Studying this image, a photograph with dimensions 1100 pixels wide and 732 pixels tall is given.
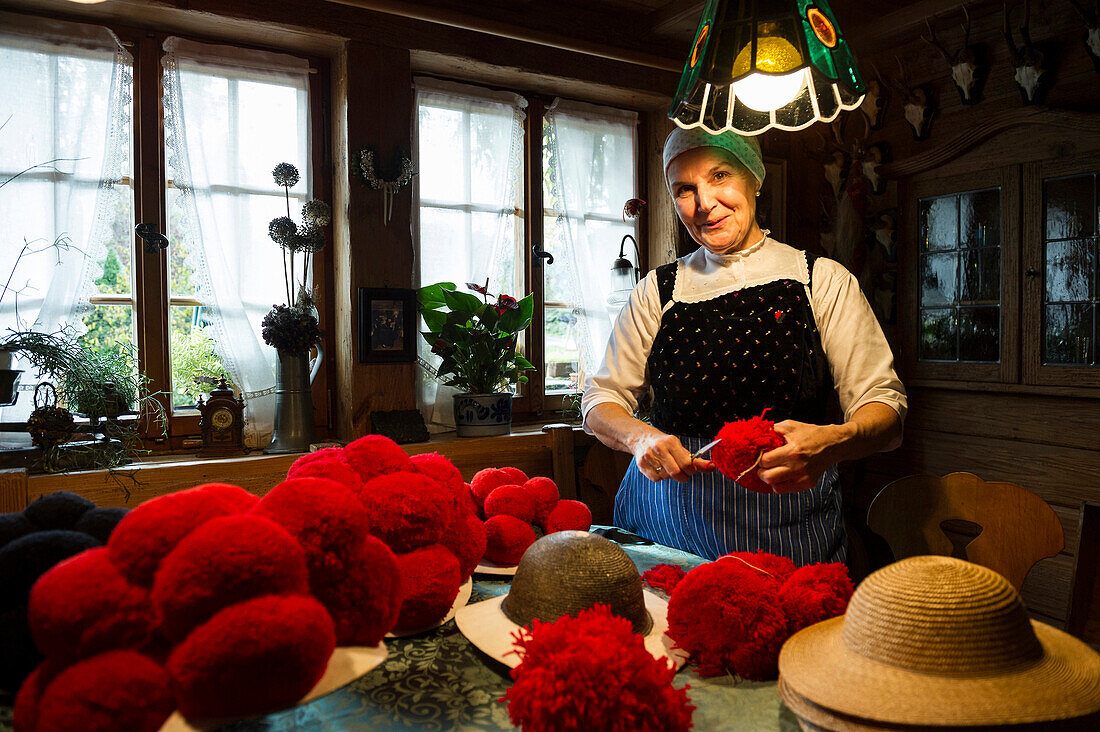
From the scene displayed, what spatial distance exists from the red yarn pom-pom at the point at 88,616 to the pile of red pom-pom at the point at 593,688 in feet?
1.05

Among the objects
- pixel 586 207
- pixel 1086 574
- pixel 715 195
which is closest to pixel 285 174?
pixel 586 207

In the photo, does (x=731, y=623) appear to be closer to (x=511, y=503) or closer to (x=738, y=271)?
(x=511, y=503)

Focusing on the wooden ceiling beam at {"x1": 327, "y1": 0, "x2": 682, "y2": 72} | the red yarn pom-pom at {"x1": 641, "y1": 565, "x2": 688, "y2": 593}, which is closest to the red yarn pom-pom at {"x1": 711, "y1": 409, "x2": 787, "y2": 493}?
the red yarn pom-pom at {"x1": 641, "y1": 565, "x2": 688, "y2": 593}

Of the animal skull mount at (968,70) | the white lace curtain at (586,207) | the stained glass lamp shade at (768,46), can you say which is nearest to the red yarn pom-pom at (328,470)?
the stained glass lamp shade at (768,46)

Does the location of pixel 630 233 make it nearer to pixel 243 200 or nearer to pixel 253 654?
pixel 243 200

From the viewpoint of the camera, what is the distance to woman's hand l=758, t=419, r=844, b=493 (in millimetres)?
1208

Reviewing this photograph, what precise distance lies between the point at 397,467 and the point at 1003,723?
0.72m

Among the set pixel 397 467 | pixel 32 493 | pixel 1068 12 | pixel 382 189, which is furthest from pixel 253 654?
pixel 1068 12

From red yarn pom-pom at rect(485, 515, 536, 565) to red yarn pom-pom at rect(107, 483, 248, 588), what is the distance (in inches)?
24.1

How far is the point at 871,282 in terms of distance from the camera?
3.64 metres

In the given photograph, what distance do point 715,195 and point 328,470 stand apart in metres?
1.12

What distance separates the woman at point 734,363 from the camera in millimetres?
1530

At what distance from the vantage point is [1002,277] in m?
3.07

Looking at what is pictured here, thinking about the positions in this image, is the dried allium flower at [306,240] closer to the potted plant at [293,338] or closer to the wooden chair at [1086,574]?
the potted plant at [293,338]
